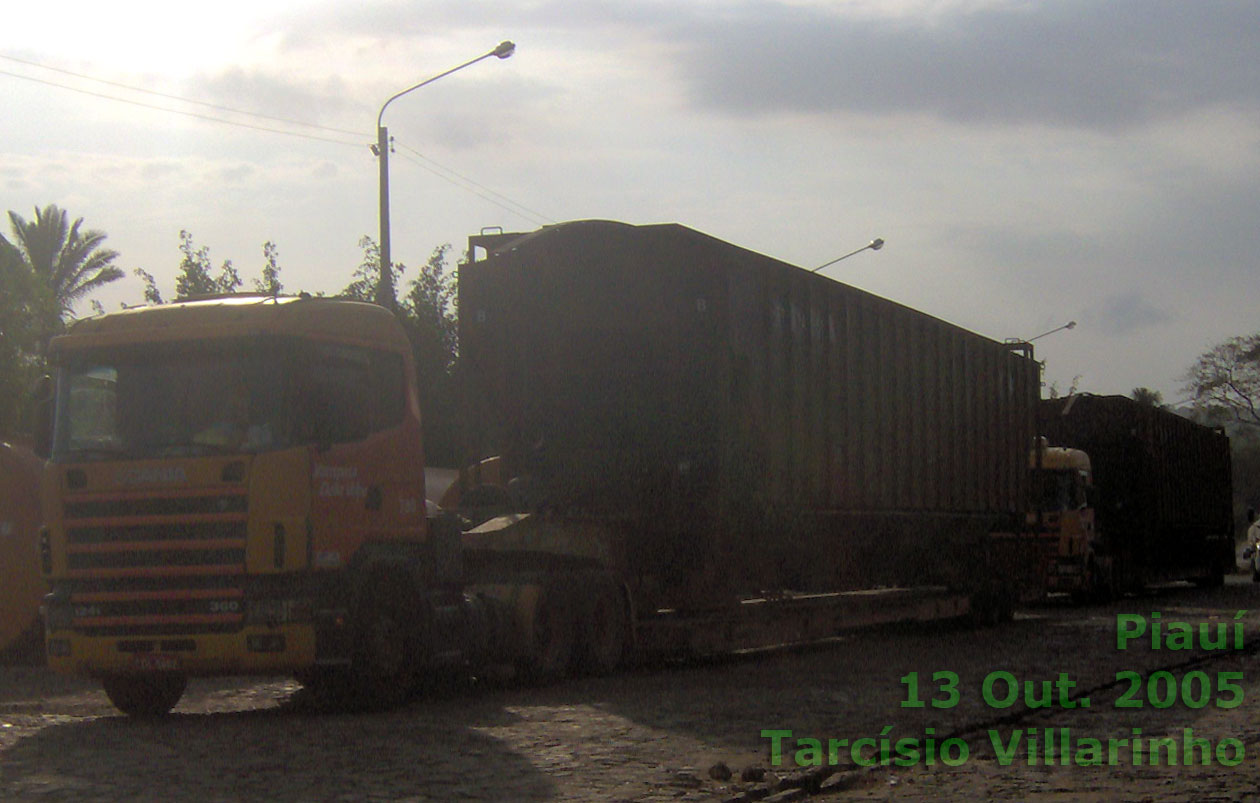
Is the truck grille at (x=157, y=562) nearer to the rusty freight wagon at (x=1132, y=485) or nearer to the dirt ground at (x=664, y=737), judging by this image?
the dirt ground at (x=664, y=737)

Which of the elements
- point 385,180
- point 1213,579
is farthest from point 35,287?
point 1213,579

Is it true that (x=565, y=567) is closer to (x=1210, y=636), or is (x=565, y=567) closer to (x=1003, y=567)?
(x=1210, y=636)

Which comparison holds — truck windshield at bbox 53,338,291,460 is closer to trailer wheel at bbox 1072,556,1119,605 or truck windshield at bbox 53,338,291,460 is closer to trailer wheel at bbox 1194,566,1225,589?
trailer wheel at bbox 1072,556,1119,605

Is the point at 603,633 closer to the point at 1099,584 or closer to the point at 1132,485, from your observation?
the point at 1099,584

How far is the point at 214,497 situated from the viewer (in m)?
10.9

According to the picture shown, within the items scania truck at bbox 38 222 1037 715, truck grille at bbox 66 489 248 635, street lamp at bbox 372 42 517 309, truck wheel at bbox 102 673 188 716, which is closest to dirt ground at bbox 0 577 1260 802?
truck wheel at bbox 102 673 188 716

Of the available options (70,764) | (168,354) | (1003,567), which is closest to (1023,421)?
(1003,567)

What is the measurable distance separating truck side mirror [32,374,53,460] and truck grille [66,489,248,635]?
0.57 meters

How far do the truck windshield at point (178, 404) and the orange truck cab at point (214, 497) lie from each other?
1 cm

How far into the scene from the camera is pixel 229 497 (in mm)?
10906

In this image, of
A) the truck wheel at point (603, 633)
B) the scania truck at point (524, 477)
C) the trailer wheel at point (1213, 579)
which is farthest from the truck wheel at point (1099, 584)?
the truck wheel at point (603, 633)

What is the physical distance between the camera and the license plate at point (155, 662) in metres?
10.9

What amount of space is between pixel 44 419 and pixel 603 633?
5033 mm

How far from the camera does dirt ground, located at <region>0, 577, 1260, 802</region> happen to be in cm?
Answer: 828
